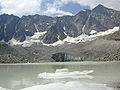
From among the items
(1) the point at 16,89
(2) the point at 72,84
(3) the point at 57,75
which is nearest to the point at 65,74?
(3) the point at 57,75

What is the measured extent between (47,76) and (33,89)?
40281 mm

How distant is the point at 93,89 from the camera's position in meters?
39.8

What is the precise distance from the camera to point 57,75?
269ft

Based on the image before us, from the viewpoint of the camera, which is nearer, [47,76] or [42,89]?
[42,89]

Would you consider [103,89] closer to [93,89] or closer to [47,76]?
[93,89]

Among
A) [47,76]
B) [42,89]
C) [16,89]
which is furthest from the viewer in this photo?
[47,76]

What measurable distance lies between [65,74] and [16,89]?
32.6m

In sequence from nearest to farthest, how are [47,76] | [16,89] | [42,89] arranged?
[42,89], [16,89], [47,76]

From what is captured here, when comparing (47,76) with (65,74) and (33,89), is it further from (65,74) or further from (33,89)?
(33,89)

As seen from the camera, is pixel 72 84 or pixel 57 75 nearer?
pixel 72 84

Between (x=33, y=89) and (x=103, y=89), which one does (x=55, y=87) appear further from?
(x=103, y=89)

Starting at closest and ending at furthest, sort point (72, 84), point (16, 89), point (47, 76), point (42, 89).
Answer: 1. point (42, 89)
2. point (72, 84)
3. point (16, 89)
4. point (47, 76)

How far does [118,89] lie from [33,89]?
513 inches

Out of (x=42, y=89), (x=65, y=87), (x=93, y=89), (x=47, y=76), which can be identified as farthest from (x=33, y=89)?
(x=47, y=76)
